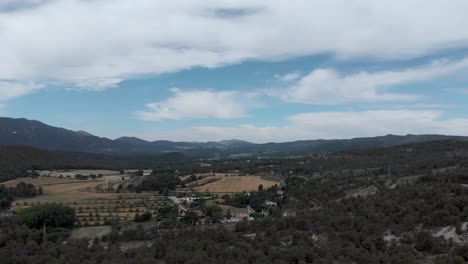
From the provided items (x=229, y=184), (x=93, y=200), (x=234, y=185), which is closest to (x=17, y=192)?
(x=93, y=200)

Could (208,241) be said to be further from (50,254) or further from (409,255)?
(409,255)

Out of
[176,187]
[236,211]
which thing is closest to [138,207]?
[236,211]

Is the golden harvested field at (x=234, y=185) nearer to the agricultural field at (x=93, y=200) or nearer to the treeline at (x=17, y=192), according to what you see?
the agricultural field at (x=93, y=200)

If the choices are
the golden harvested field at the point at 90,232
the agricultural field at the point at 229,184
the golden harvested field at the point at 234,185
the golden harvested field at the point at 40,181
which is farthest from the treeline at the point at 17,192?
the golden harvested field at the point at 234,185

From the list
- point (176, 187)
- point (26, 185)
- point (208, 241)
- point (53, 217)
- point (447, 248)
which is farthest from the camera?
point (176, 187)

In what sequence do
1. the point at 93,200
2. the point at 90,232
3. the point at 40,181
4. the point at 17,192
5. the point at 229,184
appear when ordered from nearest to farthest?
the point at 90,232 < the point at 93,200 < the point at 17,192 < the point at 229,184 < the point at 40,181

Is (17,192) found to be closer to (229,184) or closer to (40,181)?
(40,181)

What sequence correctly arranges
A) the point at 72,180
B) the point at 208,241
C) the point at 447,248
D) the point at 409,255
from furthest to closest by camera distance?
the point at 72,180, the point at 208,241, the point at 447,248, the point at 409,255
